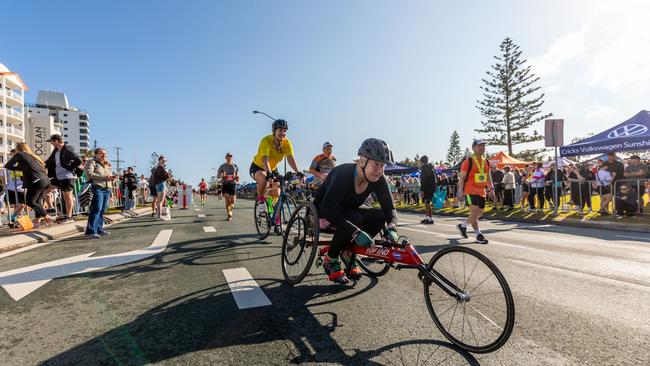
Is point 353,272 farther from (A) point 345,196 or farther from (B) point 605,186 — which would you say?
(B) point 605,186

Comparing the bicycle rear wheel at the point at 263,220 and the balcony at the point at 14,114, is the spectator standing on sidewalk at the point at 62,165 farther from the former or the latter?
the balcony at the point at 14,114

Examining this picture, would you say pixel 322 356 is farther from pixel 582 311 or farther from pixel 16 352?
pixel 582 311

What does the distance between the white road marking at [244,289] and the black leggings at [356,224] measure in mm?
800

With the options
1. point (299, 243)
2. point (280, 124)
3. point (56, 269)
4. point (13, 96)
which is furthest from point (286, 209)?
point (13, 96)

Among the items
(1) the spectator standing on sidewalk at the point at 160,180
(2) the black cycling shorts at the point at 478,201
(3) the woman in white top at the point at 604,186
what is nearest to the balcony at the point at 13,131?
(1) the spectator standing on sidewalk at the point at 160,180

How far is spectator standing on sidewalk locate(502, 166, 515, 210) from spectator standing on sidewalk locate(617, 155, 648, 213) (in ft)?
12.8

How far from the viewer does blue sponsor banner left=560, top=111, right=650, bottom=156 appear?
1342cm

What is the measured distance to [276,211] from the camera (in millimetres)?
6746

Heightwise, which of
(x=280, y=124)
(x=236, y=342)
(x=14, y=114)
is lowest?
(x=236, y=342)

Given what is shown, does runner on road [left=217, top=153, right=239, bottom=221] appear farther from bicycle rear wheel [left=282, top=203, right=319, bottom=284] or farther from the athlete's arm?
the athlete's arm

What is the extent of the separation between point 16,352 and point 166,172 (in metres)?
10.9

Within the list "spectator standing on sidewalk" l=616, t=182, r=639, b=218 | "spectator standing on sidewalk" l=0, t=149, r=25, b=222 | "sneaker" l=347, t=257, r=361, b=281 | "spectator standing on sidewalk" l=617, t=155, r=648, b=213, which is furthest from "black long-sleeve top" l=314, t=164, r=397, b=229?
"spectator standing on sidewalk" l=616, t=182, r=639, b=218

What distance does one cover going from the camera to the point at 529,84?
42.7 m

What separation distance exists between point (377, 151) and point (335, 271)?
1.33 m
